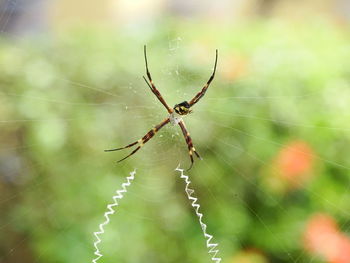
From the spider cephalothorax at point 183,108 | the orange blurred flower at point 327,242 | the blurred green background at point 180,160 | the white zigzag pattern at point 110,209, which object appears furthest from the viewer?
the blurred green background at point 180,160

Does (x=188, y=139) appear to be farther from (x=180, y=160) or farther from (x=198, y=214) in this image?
(x=198, y=214)

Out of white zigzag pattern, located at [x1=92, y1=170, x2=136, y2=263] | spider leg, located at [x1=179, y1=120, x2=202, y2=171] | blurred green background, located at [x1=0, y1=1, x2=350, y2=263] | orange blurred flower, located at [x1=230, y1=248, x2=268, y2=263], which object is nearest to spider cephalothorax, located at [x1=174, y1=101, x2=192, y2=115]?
spider leg, located at [x1=179, y1=120, x2=202, y2=171]

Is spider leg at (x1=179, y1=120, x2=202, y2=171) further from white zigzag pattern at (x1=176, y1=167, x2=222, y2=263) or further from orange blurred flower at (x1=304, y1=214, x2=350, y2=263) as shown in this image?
orange blurred flower at (x1=304, y1=214, x2=350, y2=263)

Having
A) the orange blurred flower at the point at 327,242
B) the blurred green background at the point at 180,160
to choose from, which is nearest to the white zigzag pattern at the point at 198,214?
the blurred green background at the point at 180,160

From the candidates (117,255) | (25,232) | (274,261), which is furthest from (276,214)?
(25,232)

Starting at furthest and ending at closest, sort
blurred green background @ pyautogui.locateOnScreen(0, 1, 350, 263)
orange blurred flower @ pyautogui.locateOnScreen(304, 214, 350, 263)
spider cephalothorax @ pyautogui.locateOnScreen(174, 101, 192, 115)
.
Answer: blurred green background @ pyautogui.locateOnScreen(0, 1, 350, 263)
orange blurred flower @ pyautogui.locateOnScreen(304, 214, 350, 263)
spider cephalothorax @ pyautogui.locateOnScreen(174, 101, 192, 115)

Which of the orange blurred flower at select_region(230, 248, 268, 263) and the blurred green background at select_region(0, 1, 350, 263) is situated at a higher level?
the blurred green background at select_region(0, 1, 350, 263)

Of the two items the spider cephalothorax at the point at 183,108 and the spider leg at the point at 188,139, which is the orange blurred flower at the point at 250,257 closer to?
the spider leg at the point at 188,139
